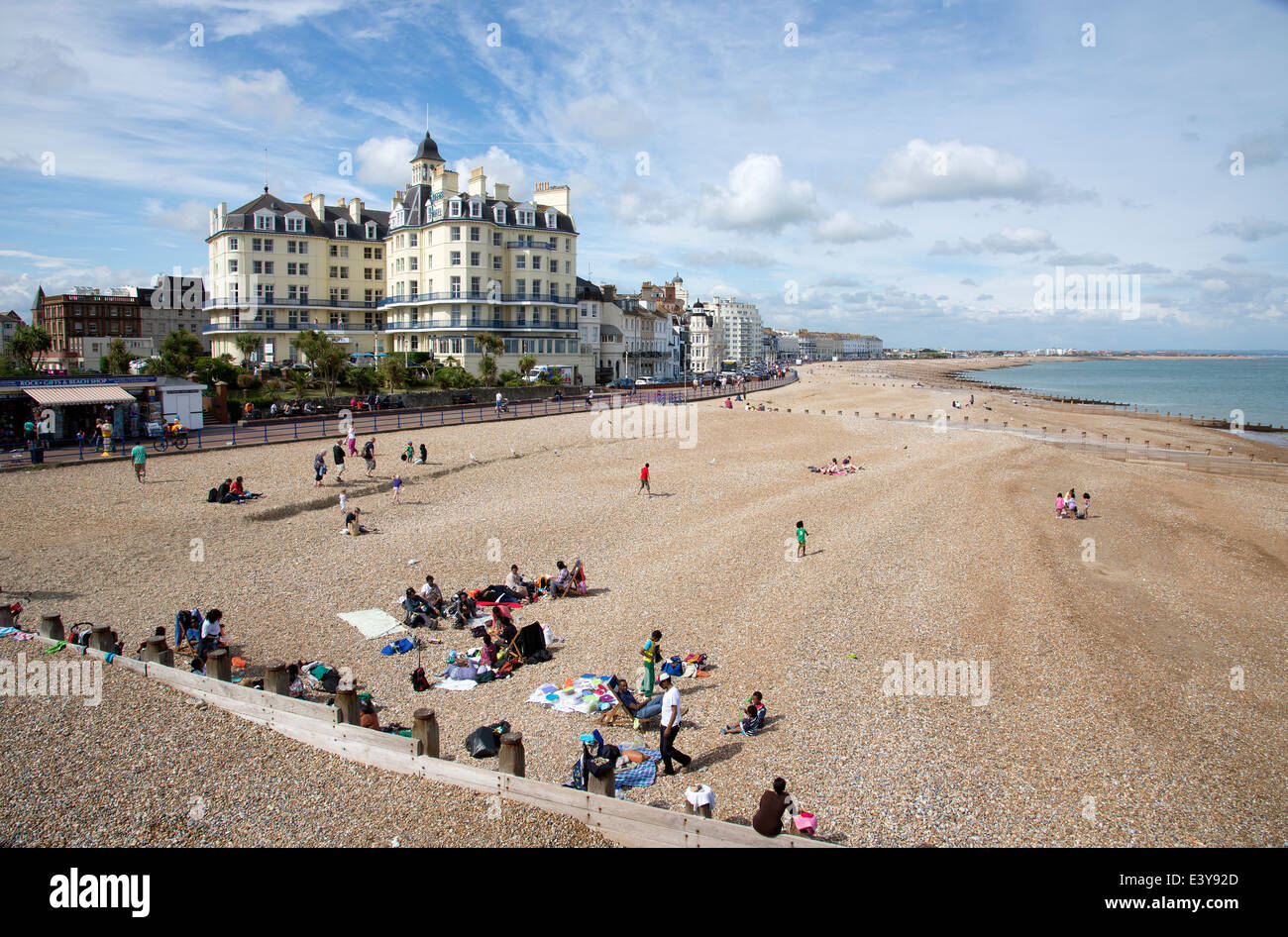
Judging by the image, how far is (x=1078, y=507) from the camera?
892 inches

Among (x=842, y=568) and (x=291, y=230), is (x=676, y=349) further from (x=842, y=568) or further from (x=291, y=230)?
(x=842, y=568)

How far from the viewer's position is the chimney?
59.3m

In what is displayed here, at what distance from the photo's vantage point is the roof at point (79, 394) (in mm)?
24719

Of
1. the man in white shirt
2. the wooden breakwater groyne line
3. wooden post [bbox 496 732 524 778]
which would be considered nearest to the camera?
the wooden breakwater groyne line

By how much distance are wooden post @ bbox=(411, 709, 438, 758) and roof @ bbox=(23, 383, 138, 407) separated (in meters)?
25.1

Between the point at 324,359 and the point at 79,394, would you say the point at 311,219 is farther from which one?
the point at 79,394

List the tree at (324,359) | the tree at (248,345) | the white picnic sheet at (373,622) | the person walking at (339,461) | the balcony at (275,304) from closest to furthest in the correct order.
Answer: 1. the white picnic sheet at (373,622)
2. the person walking at (339,461)
3. the tree at (324,359)
4. the tree at (248,345)
5. the balcony at (275,304)

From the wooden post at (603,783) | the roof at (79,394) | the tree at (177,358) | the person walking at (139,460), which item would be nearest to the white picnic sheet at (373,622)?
the wooden post at (603,783)

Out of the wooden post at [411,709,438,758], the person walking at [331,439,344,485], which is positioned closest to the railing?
the person walking at [331,439,344,485]

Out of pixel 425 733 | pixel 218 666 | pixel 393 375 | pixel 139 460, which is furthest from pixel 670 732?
pixel 393 375

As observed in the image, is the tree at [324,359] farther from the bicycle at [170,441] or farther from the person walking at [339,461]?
the person walking at [339,461]

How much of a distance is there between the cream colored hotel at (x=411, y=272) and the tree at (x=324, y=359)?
12261 millimetres

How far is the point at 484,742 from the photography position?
8.71m

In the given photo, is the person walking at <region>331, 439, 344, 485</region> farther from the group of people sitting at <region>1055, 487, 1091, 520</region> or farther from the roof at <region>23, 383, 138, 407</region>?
the group of people sitting at <region>1055, 487, 1091, 520</region>
